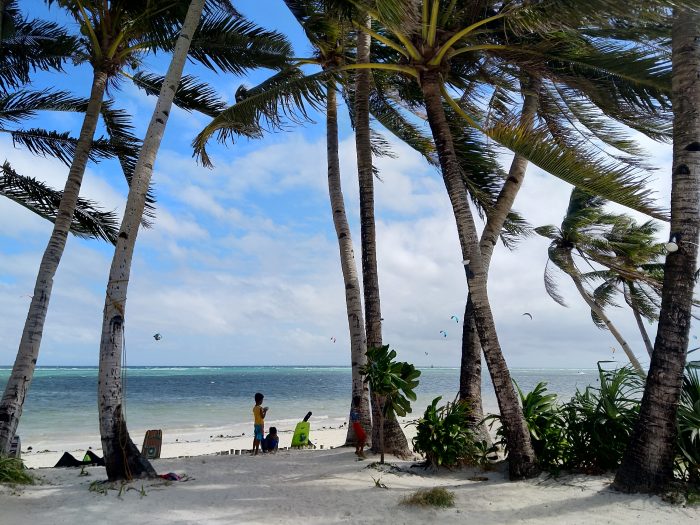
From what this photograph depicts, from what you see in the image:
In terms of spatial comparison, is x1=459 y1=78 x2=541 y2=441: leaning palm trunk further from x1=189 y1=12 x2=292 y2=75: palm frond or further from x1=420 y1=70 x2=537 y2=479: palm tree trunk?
x1=189 y1=12 x2=292 y2=75: palm frond

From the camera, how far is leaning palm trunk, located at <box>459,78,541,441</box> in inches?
349

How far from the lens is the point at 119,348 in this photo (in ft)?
22.6

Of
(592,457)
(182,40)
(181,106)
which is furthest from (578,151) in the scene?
(181,106)

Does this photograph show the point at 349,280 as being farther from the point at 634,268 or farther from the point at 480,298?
the point at 634,268

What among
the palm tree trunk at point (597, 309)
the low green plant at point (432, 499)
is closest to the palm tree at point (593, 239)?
the palm tree trunk at point (597, 309)

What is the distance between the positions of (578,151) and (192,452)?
527 inches

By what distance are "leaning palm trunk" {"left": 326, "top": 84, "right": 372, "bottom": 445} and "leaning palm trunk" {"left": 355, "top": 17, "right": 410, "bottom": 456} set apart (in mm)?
735

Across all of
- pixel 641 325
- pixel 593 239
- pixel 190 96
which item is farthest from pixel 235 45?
pixel 641 325

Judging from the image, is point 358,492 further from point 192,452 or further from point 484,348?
point 192,452

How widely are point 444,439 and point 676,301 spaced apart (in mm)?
3620

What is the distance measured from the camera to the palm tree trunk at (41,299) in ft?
25.3

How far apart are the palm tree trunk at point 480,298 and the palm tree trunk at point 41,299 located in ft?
19.3

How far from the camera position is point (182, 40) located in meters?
8.10

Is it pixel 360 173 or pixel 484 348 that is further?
pixel 360 173
